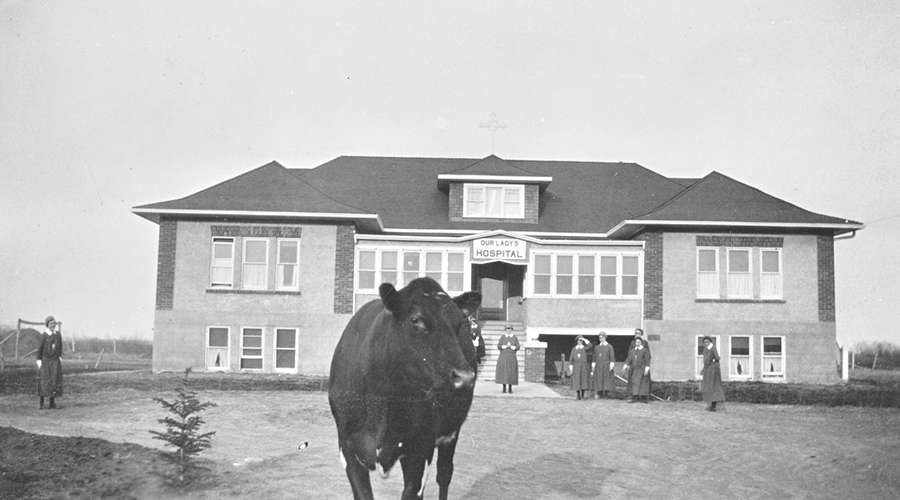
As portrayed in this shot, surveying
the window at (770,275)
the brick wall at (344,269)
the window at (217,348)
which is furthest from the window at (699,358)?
the window at (217,348)

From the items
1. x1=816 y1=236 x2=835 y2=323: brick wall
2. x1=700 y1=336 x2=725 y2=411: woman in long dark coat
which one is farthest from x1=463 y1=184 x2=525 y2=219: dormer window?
x1=700 y1=336 x2=725 y2=411: woman in long dark coat

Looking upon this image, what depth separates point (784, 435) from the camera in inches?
578

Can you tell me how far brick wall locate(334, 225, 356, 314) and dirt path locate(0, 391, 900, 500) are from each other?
8.11 m

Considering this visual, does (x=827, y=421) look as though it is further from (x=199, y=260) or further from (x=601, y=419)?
(x=199, y=260)

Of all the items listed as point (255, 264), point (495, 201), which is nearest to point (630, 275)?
point (495, 201)

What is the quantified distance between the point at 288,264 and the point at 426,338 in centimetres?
2350

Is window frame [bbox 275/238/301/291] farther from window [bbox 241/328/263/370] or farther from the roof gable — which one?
the roof gable

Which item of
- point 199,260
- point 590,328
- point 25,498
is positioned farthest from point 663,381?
point 25,498

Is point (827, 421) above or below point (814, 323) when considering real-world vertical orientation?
below

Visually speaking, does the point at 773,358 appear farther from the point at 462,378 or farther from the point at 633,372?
the point at 462,378

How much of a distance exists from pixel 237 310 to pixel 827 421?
1905 cm

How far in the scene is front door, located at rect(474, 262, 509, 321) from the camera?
29875 mm

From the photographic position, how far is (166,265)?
27.9 m

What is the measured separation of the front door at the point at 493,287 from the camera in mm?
29875
